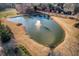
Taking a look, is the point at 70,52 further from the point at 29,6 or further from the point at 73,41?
the point at 29,6

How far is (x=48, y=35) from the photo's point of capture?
3.61 ft

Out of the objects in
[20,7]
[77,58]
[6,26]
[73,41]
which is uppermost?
[20,7]

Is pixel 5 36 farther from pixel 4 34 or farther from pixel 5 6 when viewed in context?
pixel 5 6

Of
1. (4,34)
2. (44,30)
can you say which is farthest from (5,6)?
(44,30)

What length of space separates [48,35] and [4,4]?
43 cm

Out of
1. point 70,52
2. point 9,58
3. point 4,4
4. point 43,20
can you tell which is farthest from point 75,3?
point 9,58

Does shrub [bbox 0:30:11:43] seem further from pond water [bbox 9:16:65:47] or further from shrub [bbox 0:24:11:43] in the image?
pond water [bbox 9:16:65:47]

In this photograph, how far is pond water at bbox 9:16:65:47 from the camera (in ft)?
3.60

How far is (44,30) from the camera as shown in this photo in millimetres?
1102

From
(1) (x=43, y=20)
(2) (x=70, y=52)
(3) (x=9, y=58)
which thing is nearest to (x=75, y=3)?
(1) (x=43, y=20)

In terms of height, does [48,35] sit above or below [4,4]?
below

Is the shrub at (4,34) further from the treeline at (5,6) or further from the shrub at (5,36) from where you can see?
the treeline at (5,6)

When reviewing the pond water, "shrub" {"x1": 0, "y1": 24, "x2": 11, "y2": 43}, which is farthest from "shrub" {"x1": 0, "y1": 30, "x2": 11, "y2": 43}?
the pond water

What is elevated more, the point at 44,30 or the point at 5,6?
the point at 5,6
